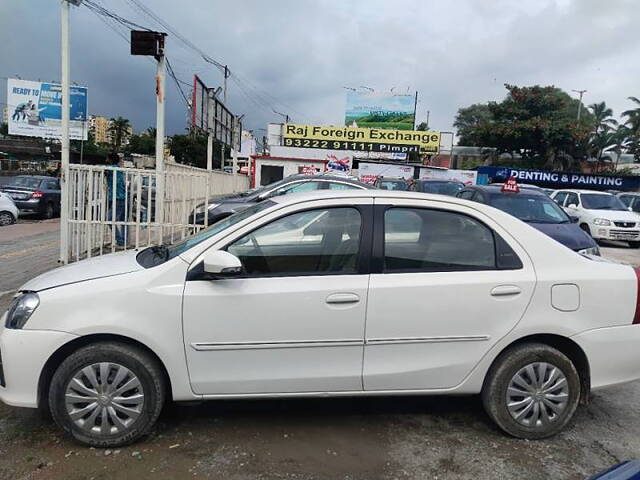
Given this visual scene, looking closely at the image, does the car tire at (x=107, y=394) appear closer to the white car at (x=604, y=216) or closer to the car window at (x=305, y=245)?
the car window at (x=305, y=245)

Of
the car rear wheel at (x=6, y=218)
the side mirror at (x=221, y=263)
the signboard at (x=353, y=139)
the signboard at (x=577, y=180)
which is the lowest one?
the car rear wheel at (x=6, y=218)

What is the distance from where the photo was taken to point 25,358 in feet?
10.1

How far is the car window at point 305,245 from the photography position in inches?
131

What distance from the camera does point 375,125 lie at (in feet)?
146

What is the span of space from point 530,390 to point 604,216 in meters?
13.6

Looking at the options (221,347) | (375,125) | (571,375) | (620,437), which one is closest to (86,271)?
(221,347)

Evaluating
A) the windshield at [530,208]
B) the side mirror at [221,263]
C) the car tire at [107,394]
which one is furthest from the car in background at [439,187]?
the car tire at [107,394]

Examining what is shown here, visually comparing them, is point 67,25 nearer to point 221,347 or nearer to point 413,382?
point 221,347

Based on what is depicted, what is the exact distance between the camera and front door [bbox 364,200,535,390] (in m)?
3.29

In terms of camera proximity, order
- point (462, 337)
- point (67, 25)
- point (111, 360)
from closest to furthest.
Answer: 1. point (111, 360)
2. point (462, 337)
3. point (67, 25)

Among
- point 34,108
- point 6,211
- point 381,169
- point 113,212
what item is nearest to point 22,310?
point 113,212

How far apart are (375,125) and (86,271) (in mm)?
42764

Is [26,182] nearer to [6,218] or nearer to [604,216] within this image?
[6,218]

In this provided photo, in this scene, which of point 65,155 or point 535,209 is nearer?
point 65,155
